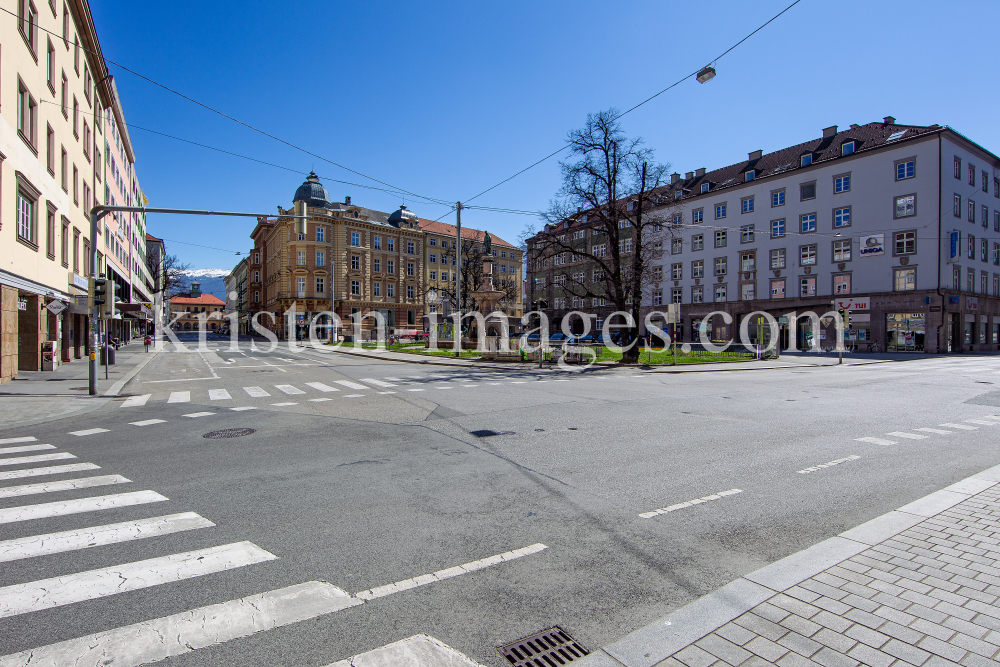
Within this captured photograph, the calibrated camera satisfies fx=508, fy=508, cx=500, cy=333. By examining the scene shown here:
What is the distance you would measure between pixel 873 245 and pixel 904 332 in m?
7.24

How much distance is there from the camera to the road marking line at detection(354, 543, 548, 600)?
10.5 feet

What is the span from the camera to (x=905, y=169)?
128ft

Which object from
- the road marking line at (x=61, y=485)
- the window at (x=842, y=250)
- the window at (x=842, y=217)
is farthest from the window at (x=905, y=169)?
the road marking line at (x=61, y=485)

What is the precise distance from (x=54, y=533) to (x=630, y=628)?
4.53 meters

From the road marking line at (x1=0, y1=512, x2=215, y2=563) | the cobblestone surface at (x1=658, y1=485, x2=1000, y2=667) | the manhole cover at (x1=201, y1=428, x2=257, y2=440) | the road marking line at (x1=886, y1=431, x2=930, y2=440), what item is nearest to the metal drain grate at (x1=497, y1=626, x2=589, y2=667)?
the cobblestone surface at (x1=658, y1=485, x2=1000, y2=667)

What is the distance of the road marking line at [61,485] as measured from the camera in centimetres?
516

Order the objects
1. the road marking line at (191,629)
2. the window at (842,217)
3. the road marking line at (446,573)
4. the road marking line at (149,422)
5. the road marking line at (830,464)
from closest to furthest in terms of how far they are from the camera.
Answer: the road marking line at (191,629) < the road marking line at (446,573) < the road marking line at (830,464) < the road marking line at (149,422) < the window at (842,217)

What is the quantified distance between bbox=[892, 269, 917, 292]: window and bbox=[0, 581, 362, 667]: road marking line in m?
48.2

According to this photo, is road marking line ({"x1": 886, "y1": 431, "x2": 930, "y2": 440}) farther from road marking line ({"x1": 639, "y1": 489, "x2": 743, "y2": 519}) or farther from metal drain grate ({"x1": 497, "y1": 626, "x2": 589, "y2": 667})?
metal drain grate ({"x1": 497, "y1": 626, "x2": 589, "y2": 667})

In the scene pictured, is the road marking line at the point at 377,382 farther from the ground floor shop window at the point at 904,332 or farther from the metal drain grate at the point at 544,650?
the ground floor shop window at the point at 904,332

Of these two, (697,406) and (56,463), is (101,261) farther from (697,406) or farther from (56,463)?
(697,406)

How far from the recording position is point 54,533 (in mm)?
4117

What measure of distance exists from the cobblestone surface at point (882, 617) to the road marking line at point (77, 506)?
16.3ft

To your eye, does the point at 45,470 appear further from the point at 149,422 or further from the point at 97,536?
the point at 149,422
